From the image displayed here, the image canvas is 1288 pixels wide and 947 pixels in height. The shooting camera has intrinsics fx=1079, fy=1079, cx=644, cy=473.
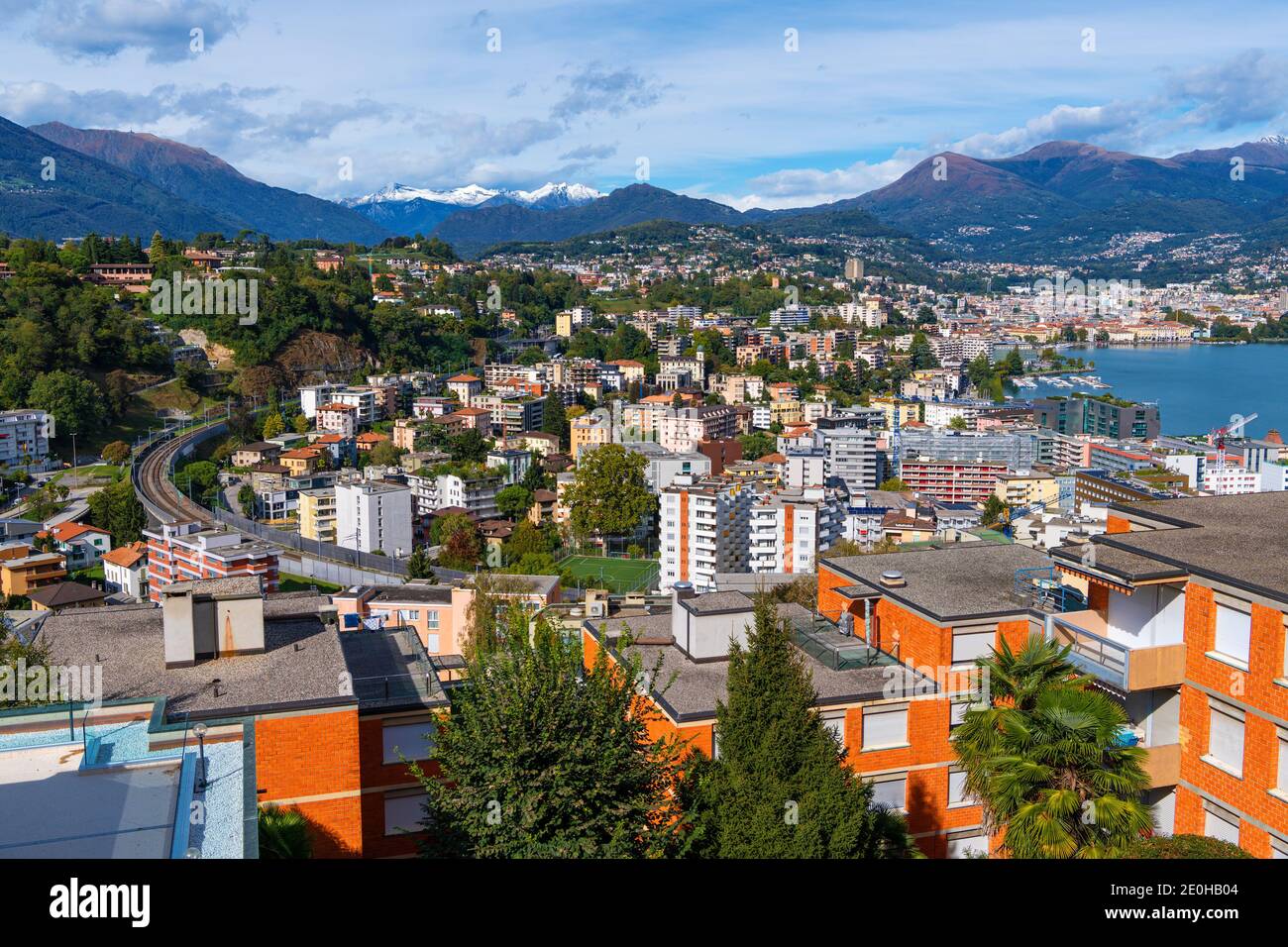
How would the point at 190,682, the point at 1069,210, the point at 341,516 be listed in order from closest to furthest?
the point at 190,682, the point at 341,516, the point at 1069,210

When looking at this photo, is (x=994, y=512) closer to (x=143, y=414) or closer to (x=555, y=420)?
(x=555, y=420)

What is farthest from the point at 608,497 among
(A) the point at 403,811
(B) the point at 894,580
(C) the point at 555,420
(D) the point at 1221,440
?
(A) the point at 403,811

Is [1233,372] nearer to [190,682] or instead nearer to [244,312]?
[244,312]

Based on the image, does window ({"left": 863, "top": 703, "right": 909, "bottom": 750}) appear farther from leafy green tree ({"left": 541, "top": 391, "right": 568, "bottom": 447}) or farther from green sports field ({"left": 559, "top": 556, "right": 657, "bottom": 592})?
leafy green tree ({"left": 541, "top": 391, "right": 568, "bottom": 447})

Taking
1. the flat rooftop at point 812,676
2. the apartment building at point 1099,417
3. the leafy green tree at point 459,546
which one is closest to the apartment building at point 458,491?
the leafy green tree at point 459,546

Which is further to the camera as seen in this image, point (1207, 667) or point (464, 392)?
point (464, 392)

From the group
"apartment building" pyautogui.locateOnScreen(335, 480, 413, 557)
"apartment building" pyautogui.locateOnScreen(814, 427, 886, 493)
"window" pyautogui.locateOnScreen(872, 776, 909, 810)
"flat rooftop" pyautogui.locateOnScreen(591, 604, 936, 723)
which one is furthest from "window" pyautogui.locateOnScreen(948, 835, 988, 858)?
"apartment building" pyautogui.locateOnScreen(814, 427, 886, 493)

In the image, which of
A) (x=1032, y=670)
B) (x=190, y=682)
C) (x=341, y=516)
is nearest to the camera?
(x=1032, y=670)
